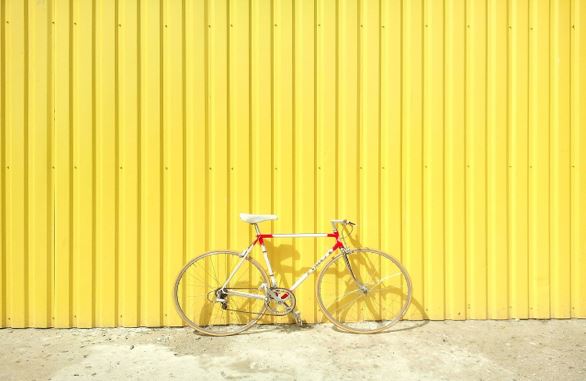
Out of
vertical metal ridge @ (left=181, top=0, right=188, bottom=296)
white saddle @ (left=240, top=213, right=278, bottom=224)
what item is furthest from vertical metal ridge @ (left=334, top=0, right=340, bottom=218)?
vertical metal ridge @ (left=181, top=0, right=188, bottom=296)

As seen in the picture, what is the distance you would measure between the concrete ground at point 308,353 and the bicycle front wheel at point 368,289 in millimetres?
199

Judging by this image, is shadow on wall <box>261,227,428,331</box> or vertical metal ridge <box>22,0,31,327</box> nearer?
vertical metal ridge <box>22,0,31,327</box>

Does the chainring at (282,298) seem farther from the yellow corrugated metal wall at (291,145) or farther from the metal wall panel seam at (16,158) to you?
the metal wall panel seam at (16,158)

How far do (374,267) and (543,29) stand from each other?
2.83 m

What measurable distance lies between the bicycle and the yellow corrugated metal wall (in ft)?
0.53

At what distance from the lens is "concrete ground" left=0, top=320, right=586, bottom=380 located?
11.3ft

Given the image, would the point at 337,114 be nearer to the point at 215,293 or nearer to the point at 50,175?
the point at 215,293

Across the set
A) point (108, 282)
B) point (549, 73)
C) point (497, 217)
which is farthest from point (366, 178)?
point (108, 282)

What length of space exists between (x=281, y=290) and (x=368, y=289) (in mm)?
843

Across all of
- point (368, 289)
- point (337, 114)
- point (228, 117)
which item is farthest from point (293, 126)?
point (368, 289)

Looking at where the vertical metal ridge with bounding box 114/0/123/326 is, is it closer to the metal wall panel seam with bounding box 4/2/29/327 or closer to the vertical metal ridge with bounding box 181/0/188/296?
the vertical metal ridge with bounding box 181/0/188/296

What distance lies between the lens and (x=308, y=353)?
12.4 feet

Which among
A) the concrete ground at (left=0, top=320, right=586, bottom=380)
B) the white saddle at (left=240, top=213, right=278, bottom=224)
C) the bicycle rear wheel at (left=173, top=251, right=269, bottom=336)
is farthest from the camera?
the bicycle rear wheel at (left=173, top=251, right=269, bottom=336)

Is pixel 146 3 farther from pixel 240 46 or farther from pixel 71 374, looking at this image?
pixel 71 374
